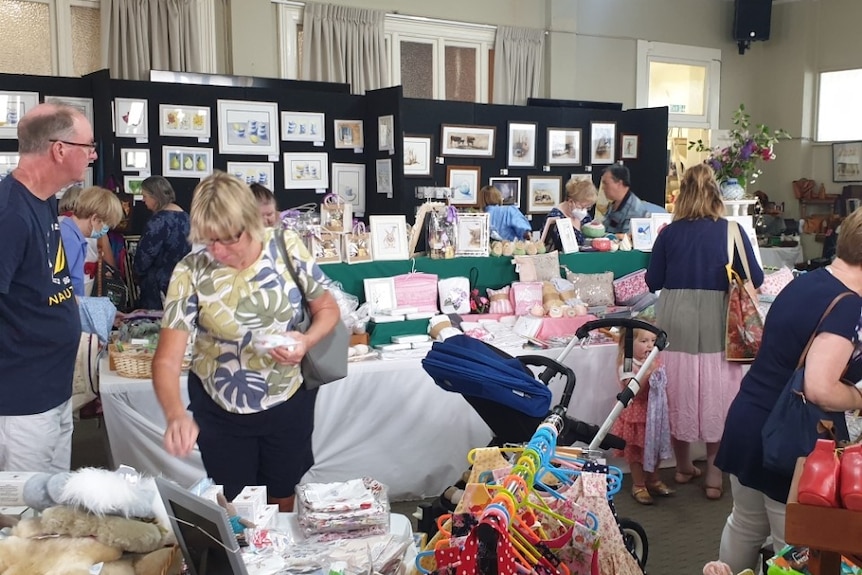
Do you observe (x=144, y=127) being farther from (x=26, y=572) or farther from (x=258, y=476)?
(x=26, y=572)

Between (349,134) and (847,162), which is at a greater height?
(349,134)

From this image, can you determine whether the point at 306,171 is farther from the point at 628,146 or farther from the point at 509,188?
the point at 628,146

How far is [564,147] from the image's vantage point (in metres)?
9.45

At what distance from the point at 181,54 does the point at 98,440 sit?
4068mm

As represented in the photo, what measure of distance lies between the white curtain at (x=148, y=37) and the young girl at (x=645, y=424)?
5445 millimetres

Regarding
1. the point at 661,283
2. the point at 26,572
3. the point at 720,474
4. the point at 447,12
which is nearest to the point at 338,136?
the point at 447,12

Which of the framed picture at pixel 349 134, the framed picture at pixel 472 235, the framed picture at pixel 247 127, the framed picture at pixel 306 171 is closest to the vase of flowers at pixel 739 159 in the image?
the framed picture at pixel 472 235

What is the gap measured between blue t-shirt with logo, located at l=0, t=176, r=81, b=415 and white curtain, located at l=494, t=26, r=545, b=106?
779 centimetres

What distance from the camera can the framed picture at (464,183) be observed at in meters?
8.77

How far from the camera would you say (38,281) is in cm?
238

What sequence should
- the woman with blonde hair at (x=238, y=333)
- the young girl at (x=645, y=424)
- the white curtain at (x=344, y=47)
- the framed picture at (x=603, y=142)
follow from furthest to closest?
the framed picture at (x=603, y=142) → the white curtain at (x=344, y=47) → the young girl at (x=645, y=424) → the woman with blonde hair at (x=238, y=333)

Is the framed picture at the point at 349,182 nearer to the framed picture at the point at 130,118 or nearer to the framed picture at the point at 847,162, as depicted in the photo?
the framed picture at the point at 130,118

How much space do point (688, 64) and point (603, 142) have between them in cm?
273

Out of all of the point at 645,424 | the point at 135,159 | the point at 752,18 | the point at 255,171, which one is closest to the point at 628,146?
the point at 752,18
